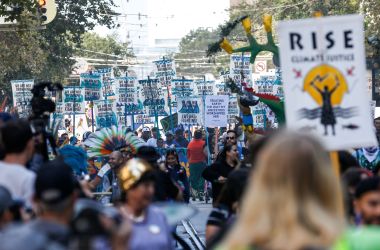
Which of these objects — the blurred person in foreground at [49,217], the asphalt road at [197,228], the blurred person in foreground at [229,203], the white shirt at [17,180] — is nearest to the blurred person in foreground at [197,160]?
the asphalt road at [197,228]

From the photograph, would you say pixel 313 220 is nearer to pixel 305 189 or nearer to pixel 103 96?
pixel 305 189

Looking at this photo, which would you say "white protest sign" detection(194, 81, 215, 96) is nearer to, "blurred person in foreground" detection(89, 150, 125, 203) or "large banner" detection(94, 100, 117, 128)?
"large banner" detection(94, 100, 117, 128)

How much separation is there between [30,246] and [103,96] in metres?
38.8

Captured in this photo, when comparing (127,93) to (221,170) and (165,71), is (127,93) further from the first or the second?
(221,170)

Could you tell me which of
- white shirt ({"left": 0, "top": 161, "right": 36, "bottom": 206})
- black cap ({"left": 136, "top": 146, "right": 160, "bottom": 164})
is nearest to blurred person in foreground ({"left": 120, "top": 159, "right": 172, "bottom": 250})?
white shirt ({"left": 0, "top": 161, "right": 36, "bottom": 206})

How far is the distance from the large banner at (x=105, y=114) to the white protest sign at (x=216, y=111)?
5.42 metres

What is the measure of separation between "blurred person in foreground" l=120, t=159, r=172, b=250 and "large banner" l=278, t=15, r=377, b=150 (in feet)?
3.12

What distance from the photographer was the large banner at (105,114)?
41219 millimetres

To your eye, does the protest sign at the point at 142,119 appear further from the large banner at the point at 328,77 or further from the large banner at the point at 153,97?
the large banner at the point at 328,77

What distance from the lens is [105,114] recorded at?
41.5m

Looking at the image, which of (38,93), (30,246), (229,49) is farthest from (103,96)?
(30,246)

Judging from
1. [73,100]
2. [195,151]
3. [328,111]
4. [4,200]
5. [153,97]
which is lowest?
[195,151]

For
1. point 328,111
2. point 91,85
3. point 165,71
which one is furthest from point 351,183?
point 165,71

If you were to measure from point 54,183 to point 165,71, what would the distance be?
37309 mm
